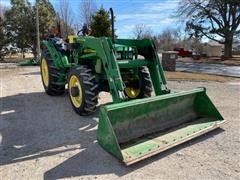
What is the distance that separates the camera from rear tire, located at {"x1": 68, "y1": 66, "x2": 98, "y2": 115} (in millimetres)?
5691

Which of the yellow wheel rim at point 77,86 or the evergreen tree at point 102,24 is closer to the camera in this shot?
the yellow wheel rim at point 77,86

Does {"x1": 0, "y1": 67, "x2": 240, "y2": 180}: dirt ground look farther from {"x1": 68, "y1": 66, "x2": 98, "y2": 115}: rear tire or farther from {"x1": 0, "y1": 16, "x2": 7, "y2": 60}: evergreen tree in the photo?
{"x1": 0, "y1": 16, "x2": 7, "y2": 60}: evergreen tree

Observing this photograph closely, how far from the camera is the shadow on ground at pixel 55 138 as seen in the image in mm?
3984

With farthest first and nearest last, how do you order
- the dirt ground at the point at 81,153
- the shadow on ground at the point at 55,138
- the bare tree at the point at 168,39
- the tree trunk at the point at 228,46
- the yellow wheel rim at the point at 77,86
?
the bare tree at the point at 168,39, the tree trunk at the point at 228,46, the yellow wheel rim at the point at 77,86, the shadow on ground at the point at 55,138, the dirt ground at the point at 81,153

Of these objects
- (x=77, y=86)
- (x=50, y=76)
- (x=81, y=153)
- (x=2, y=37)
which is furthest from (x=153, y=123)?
(x=2, y=37)

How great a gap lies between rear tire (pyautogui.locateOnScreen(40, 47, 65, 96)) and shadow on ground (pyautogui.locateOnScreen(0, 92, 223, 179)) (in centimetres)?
60

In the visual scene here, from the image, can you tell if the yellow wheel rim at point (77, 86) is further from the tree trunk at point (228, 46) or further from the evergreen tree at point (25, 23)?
the tree trunk at point (228, 46)

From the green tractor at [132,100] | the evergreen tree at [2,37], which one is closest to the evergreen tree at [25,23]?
the evergreen tree at [2,37]

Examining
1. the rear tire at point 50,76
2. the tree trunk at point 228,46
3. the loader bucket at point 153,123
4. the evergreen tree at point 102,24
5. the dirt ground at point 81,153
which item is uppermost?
the evergreen tree at point 102,24

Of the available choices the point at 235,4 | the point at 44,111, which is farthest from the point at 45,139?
the point at 235,4

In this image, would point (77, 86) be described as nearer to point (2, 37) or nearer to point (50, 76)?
point (50, 76)

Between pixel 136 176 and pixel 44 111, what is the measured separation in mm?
3583

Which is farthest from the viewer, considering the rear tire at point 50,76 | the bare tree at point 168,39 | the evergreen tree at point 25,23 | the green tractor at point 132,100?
the bare tree at point 168,39

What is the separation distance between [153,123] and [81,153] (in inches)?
50.9
